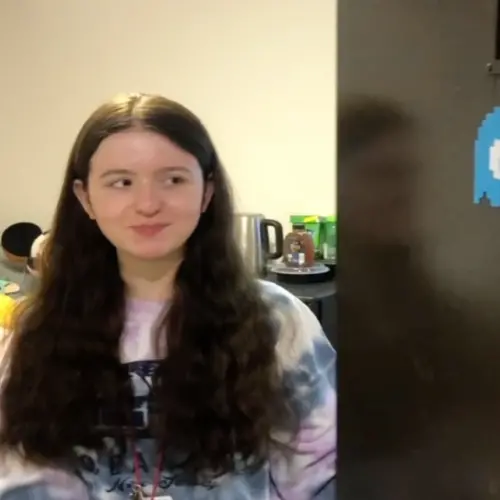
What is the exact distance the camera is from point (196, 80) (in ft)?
8.07

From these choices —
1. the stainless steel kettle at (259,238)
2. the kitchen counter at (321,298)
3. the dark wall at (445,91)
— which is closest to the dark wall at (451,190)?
the dark wall at (445,91)

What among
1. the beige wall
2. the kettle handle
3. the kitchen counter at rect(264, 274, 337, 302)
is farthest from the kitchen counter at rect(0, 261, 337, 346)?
the beige wall

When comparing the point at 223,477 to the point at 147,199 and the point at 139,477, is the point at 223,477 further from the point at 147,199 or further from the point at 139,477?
the point at 147,199

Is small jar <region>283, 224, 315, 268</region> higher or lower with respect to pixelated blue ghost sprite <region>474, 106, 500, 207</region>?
lower

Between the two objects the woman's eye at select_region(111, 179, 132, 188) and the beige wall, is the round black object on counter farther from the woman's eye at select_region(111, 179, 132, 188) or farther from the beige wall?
the woman's eye at select_region(111, 179, 132, 188)

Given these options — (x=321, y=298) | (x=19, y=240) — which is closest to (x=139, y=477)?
(x=321, y=298)

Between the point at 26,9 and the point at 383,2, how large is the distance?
209 centimetres

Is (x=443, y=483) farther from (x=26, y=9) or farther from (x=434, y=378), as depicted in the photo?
(x=26, y=9)

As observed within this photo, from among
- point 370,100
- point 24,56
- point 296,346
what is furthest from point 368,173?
point 24,56

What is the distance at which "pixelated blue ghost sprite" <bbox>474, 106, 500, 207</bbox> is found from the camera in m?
0.64

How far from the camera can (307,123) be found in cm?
239

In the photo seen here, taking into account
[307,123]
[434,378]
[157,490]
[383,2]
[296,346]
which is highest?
[383,2]

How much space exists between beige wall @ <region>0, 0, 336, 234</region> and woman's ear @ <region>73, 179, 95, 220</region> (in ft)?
4.06

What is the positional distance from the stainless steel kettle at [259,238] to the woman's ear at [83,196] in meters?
0.93
